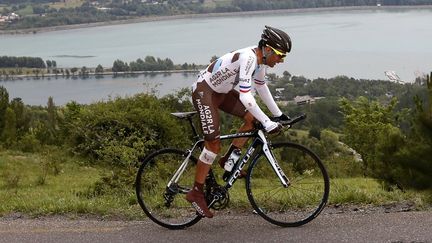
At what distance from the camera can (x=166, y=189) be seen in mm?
5809

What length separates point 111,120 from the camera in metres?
26.0

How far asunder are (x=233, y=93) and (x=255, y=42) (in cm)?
9630

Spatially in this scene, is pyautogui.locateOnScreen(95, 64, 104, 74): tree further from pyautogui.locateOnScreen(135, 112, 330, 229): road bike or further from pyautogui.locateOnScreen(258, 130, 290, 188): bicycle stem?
pyautogui.locateOnScreen(258, 130, 290, 188): bicycle stem

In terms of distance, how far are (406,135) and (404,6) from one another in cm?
15236

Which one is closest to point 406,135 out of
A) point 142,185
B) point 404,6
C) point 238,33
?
point 142,185

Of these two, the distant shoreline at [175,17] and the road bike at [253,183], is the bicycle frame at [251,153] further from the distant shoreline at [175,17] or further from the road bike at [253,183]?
the distant shoreline at [175,17]

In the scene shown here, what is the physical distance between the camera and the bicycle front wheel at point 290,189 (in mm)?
5426

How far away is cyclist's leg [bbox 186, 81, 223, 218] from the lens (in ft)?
17.3

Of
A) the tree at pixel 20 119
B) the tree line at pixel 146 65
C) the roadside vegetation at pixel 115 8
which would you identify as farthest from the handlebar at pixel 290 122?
the roadside vegetation at pixel 115 8

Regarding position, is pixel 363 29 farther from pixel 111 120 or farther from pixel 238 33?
pixel 111 120

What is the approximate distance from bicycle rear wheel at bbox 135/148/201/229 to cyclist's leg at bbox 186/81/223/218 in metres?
0.20

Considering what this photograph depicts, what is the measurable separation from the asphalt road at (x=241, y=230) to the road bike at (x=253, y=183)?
14 cm

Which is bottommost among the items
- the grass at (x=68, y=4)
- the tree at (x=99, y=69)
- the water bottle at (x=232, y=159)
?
the tree at (x=99, y=69)

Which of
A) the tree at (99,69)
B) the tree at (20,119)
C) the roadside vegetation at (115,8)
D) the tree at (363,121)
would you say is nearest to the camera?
the tree at (20,119)
